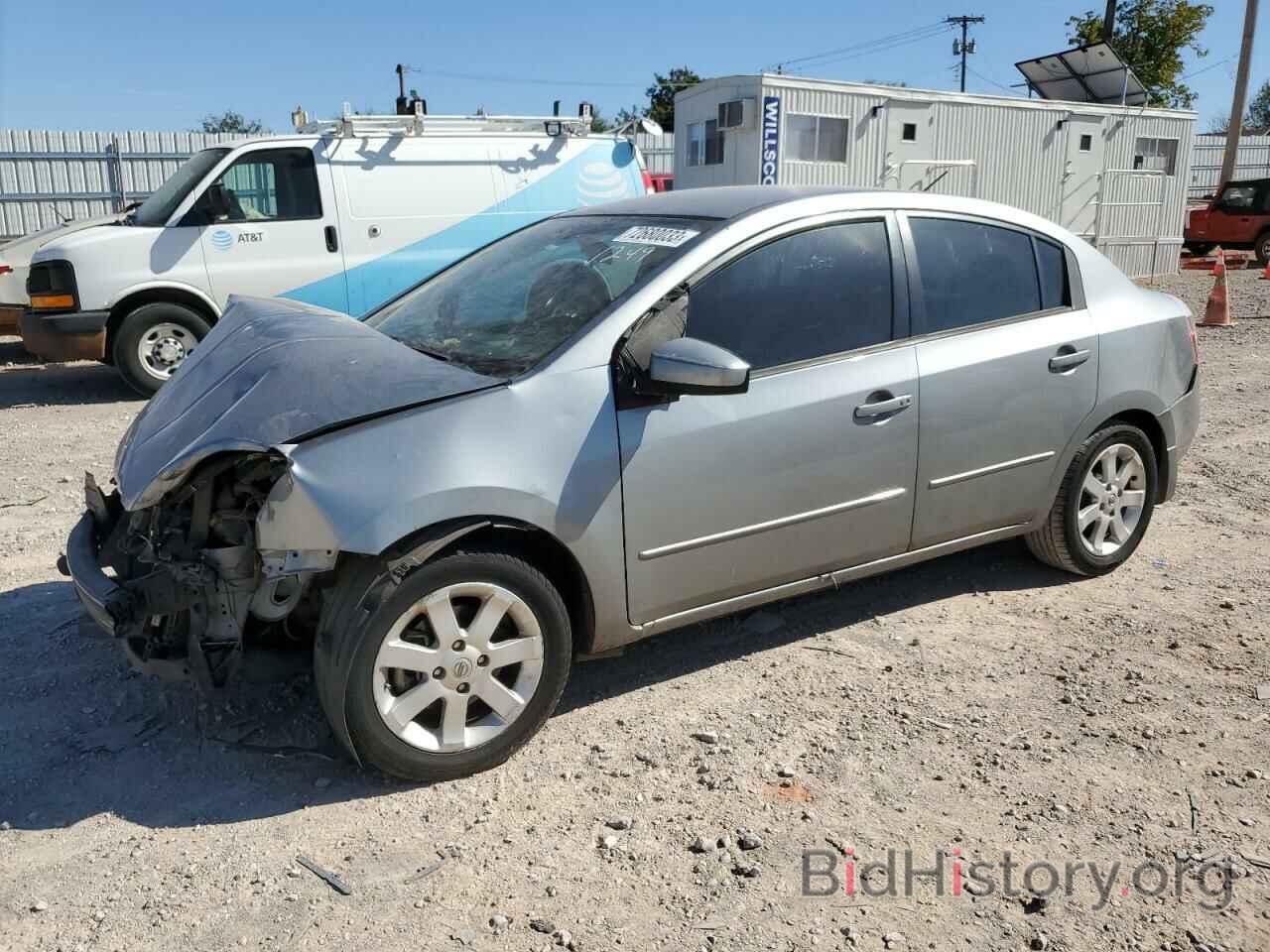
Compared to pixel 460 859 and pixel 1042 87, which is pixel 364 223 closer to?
pixel 460 859

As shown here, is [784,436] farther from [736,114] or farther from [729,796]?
[736,114]

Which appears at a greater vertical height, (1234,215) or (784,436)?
(1234,215)

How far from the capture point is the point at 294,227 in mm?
A: 9000

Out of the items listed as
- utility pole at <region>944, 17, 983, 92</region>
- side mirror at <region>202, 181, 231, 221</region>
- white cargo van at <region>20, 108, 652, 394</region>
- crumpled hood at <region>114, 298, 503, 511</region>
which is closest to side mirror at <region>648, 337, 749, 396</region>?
crumpled hood at <region>114, 298, 503, 511</region>

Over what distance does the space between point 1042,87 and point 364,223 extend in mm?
14758

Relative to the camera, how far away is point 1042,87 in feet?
63.4

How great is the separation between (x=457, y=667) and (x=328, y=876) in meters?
0.65

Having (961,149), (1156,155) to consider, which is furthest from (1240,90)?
(961,149)

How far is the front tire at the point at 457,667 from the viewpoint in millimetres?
3037

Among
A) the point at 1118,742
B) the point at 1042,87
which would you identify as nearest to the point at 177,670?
the point at 1118,742

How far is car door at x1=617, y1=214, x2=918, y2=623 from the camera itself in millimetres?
3445

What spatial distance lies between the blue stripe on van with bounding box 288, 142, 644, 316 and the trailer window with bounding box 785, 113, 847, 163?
583 cm

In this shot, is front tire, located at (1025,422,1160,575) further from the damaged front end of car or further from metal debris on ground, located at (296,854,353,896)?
metal debris on ground, located at (296,854,353,896)

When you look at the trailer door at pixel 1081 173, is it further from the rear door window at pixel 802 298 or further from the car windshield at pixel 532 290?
the car windshield at pixel 532 290
